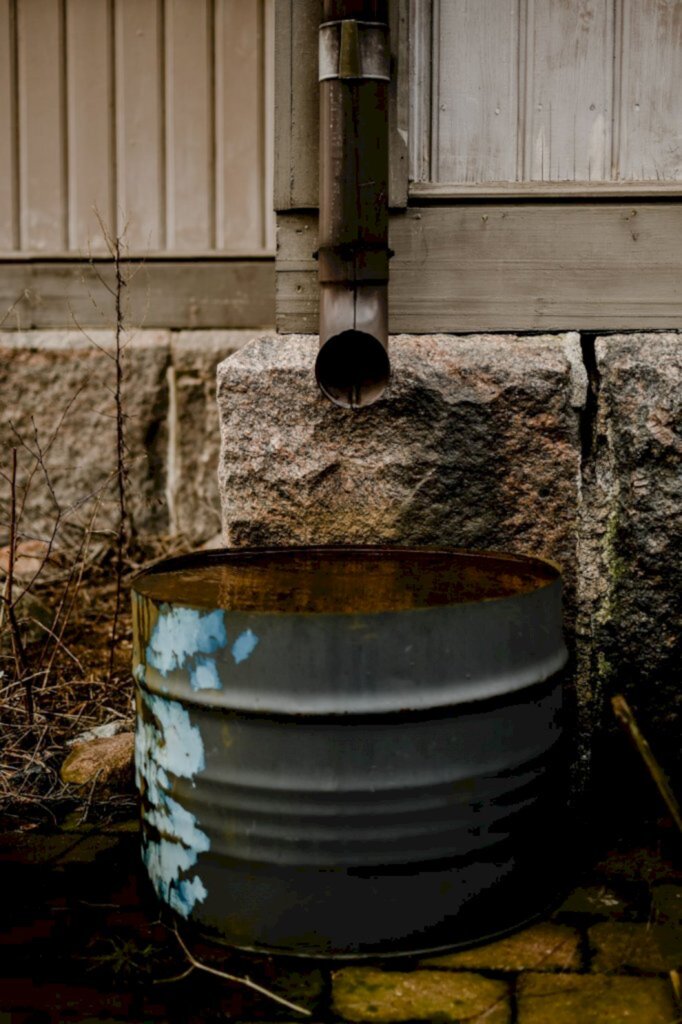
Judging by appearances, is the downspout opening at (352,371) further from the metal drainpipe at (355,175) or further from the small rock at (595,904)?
the small rock at (595,904)

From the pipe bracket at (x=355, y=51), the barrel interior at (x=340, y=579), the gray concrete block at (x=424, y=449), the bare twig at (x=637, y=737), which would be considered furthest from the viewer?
the gray concrete block at (x=424, y=449)

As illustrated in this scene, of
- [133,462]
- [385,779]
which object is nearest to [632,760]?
[385,779]

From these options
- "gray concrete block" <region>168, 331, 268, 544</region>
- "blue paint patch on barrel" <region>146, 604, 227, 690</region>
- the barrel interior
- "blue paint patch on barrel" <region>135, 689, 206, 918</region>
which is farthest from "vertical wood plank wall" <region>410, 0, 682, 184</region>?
"gray concrete block" <region>168, 331, 268, 544</region>

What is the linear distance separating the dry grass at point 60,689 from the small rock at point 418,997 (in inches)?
45.9

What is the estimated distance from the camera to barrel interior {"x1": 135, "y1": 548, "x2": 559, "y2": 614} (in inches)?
91.2

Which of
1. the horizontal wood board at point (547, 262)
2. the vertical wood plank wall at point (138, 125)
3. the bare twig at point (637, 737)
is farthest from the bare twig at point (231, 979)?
the vertical wood plank wall at point (138, 125)

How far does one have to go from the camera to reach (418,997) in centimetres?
210

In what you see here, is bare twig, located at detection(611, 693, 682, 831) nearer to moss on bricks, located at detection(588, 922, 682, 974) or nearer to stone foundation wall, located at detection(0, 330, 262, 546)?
moss on bricks, located at detection(588, 922, 682, 974)

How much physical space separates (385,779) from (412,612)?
1.11ft

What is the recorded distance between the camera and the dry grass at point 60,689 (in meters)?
3.11

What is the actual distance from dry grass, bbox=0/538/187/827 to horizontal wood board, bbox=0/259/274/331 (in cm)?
110

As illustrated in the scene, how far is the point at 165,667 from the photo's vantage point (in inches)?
87.9

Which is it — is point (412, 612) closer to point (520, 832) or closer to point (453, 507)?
point (520, 832)

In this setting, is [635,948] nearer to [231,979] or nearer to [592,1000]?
[592,1000]
